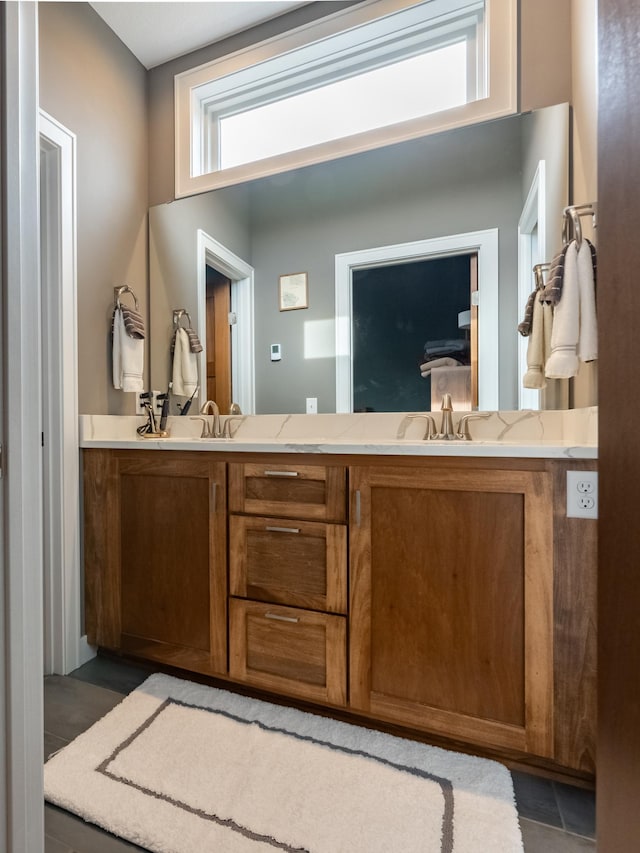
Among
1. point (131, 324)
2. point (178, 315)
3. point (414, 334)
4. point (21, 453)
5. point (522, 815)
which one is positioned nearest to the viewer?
point (21, 453)

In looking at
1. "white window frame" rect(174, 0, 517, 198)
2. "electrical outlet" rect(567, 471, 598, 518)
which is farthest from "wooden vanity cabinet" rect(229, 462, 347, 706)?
"white window frame" rect(174, 0, 517, 198)

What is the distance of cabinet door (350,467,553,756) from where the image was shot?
110 cm

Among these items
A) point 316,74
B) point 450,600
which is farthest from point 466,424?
point 316,74

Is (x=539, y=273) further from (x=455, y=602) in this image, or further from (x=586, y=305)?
(x=455, y=602)

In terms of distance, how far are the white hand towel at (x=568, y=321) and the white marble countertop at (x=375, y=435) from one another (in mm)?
159

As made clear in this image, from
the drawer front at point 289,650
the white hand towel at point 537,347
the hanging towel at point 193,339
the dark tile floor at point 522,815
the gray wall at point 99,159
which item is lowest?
the dark tile floor at point 522,815

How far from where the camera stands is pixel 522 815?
1.03 metres

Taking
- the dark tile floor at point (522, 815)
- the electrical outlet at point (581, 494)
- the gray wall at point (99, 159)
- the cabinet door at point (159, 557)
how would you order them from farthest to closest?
the gray wall at point (99, 159) → the cabinet door at point (159, 557) → the electrical outlet at point (581, 494) → the dark tile floor at point (522, 815)

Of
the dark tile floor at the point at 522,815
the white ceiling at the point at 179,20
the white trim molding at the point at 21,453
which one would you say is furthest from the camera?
the white ceiling at the point at 179,20

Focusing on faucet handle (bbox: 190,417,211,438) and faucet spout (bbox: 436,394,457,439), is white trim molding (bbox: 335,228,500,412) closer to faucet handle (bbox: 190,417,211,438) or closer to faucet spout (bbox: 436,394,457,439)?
faucet spout (bbox: 436,394,457,439)

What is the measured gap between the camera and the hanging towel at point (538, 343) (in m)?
1.49

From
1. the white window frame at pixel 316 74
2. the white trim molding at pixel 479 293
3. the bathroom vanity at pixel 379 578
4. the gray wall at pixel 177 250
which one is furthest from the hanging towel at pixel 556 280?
the gray wall at pixel 177 250

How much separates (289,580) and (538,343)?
120cm

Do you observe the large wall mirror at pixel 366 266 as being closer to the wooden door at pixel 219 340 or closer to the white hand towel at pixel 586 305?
the wooden door at pixel 219 340
